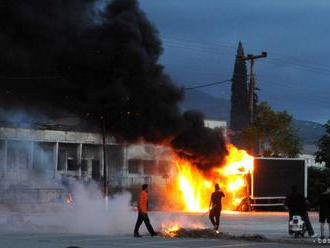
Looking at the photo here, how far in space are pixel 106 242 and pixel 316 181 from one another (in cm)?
2630

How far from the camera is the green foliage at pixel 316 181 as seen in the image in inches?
1603

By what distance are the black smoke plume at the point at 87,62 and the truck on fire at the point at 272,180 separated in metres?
12.6

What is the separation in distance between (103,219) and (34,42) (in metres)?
6.84

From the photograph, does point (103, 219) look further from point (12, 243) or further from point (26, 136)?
point (26, 136)

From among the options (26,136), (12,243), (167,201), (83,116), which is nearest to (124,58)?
(83,116)

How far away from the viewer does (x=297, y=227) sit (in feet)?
64.1

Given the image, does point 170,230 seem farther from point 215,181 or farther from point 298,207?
point 215,181

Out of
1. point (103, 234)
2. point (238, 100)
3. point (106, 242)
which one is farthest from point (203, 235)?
point (238, 100)

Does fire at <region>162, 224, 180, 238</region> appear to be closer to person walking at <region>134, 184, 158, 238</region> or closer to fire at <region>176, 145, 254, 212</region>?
person walking at <region>134, 184, 158, 238</region>

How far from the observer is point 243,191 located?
125 ft

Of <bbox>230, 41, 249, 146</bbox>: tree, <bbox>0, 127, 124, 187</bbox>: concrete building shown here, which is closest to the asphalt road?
<bbox>0, 127, 124, 187</bbox>: concrete building

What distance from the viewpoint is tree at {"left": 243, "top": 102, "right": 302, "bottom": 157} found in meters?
46.7

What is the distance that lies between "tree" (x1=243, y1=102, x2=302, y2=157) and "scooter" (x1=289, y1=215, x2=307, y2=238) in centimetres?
2639

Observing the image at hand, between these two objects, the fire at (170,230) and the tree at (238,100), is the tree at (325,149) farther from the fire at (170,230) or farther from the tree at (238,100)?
the tree at (238,100)
